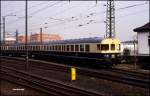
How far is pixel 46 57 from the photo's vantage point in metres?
40.1

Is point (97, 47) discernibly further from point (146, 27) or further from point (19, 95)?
point (19, 95)

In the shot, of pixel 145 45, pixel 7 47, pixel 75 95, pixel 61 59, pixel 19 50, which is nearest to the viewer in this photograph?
pixel 75 95

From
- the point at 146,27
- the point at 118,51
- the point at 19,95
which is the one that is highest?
the point at 146,27

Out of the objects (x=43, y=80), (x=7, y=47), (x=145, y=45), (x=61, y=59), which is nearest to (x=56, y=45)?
(x=61, y=59)

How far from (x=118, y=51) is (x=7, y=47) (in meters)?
30.8

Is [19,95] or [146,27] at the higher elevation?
[146,27]

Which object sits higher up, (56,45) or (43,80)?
(56,45)

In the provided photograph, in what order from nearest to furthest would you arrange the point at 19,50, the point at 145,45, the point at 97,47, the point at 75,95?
the point at 75,95 → the point at 97,47 → the point at 145,45 → the point at 19,50

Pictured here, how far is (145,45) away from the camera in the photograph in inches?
1210

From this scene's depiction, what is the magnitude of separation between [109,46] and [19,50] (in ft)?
77.7

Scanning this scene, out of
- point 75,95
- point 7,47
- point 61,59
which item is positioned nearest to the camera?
point 75,95

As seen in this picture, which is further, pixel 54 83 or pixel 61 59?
pixel 61 59

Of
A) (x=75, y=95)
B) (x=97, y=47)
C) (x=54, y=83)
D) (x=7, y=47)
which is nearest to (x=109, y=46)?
(x=97, y=47)

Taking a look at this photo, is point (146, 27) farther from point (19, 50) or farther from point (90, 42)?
point (19, 50)
